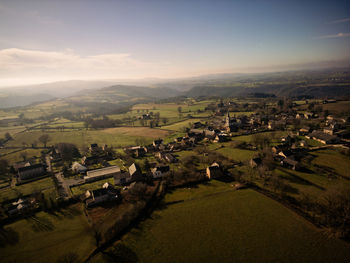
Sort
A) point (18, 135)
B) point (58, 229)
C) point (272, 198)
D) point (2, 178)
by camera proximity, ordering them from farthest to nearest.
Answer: point (18, 135) < point (2, 178) < point (272, 198) < point (58, 229)

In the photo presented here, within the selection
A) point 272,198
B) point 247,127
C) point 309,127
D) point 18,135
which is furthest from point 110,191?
point 18,135

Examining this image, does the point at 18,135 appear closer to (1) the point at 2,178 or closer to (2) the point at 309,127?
(1) the point at 2,178

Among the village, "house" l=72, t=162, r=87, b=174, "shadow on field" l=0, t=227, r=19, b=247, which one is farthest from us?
"house" l=72, t=162, r=87, b=174

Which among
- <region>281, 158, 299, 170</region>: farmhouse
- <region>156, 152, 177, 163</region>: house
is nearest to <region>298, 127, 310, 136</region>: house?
<region>281, 158, 299, 170</region>: farmhouse

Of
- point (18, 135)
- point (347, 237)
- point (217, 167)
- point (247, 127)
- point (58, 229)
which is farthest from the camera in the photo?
point (18, 135)

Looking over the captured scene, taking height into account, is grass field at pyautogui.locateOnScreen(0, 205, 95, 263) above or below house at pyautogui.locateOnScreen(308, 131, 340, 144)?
below

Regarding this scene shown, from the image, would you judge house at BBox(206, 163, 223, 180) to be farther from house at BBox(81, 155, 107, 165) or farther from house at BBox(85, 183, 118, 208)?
house at BBox(81, 155, 107, 165)

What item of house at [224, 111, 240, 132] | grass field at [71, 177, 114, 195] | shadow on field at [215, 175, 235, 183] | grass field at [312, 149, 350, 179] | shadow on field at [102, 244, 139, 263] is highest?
house at [224, 111, 240, 132]

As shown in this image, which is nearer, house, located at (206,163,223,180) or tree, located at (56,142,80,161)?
house, located at (206,163,223,180)
